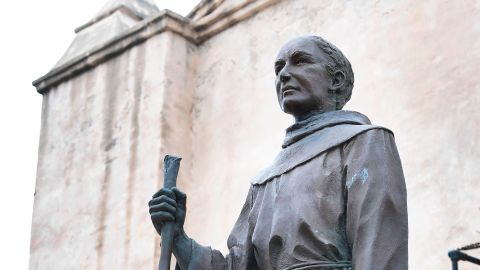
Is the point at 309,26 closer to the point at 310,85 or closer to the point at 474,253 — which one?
the point at 474,253

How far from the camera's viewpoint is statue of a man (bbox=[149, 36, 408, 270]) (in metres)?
6.29

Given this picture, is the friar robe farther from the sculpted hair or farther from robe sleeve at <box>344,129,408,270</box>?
the sculpted hair

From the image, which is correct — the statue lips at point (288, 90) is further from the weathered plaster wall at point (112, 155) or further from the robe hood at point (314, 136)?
the weathered plaster wall at point (112, 155)

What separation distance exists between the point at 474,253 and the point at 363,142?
551cm

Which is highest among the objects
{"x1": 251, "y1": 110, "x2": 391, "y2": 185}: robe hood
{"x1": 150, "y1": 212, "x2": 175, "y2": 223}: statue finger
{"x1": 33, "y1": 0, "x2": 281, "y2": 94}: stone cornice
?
{"x1": 33, "y1": 0, "x2": 281, "y2": 94}: stone cornice

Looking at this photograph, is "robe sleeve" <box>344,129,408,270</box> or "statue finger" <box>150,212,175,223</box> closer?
"robe sleeve" <box>344,129,408,270</box>

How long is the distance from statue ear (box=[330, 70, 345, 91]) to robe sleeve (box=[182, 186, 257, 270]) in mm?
593

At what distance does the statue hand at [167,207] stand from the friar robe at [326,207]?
0.71ft

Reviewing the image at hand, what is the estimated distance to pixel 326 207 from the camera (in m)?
6.45

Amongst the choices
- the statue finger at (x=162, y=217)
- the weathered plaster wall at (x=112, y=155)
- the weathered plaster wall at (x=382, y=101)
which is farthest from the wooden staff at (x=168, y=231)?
the weathered plaster wall at (x=112, y=155)

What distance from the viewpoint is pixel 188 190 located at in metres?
15.3

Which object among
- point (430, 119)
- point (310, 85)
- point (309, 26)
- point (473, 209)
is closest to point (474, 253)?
point (473, 209)

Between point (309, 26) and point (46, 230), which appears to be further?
point (46, 230)

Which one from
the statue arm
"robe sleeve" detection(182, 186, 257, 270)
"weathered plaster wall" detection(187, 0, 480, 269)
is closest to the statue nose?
"robe sleeve" detection(182, 186, 257, 270)
